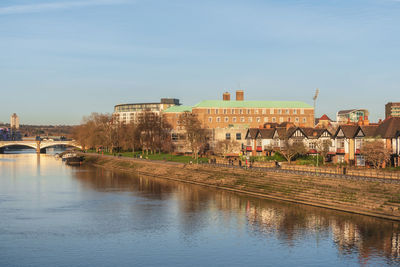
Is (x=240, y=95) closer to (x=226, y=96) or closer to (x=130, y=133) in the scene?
(x=226, y=96)

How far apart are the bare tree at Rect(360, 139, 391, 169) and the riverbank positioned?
13.0 meters

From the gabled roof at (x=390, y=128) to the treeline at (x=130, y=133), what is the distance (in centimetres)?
7547

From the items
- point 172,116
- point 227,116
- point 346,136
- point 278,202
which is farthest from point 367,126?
point 172,116

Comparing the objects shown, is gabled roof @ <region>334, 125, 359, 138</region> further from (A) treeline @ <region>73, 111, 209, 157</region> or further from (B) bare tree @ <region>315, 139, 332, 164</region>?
(A) treeline @ <region>73, 111, 209, 157</region>

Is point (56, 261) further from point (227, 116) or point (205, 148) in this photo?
point (227, 116)

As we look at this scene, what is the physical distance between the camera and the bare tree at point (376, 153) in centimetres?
7512

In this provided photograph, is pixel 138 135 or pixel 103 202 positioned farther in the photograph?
pixel 138 135

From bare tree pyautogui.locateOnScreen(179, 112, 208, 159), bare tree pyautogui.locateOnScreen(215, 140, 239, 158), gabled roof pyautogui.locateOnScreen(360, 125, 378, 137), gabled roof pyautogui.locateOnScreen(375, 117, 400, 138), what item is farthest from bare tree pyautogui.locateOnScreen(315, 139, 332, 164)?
bare tree pyautogui.locateOnScreen(179, 112, 208, 159)

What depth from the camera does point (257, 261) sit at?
1641 inches

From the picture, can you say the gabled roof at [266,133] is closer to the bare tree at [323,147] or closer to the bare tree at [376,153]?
the bare tree at [323,147]

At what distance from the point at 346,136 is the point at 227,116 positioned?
7996 cm

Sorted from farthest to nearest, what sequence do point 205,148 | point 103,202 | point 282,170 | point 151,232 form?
point 205,148 → point 282,170 → point 103,202 → point 151,232

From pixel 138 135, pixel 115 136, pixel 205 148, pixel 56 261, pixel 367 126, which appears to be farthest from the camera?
pixel 115 136

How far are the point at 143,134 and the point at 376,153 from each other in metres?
93.0
